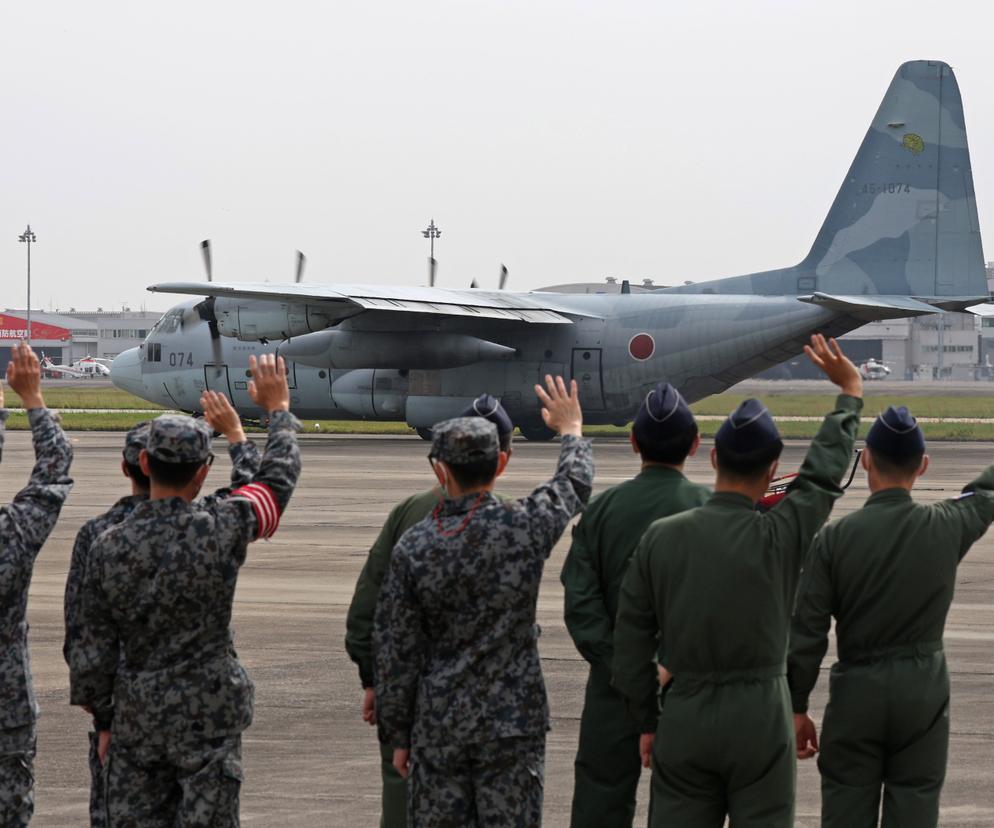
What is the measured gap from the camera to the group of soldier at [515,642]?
533 cm

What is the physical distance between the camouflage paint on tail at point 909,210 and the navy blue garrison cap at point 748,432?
28.8 meters

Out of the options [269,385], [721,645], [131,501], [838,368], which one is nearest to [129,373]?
[131,501]

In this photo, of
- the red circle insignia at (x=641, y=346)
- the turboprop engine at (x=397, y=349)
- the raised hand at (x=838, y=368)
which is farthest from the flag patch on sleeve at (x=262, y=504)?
the turboprop engine at (x=397, y=349)

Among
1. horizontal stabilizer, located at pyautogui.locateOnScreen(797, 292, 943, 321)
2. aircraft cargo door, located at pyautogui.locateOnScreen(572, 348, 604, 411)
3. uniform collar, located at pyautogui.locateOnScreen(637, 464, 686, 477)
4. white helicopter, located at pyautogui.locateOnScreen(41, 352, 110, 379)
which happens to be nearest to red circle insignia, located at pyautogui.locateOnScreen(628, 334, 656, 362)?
aircraft cargo door, located at pyautogui.locateOnScreen(572, 348, 604, 411)

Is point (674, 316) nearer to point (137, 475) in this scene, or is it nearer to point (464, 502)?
point (137, 475)

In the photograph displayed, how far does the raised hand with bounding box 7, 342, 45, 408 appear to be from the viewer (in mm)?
6148

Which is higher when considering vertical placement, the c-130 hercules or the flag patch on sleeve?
the c-130 hercules

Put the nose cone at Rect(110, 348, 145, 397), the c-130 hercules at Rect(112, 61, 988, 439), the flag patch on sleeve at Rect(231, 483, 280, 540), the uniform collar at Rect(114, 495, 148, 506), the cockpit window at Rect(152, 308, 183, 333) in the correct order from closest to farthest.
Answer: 1. the flag patch on sleeve at Rect(231, 483, 280, 540)
2. the uniform collar at Rect(114, 495, 148, 506)
3. the c-130 hercules at Rect(112, 61, 988, 439)
4. the cockpit window at Rect(152, 308, 183, 333)
5. the nose cone at Rect(110, 348, 145, 397)

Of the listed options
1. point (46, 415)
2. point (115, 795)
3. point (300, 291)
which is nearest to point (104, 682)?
point (115, 795)

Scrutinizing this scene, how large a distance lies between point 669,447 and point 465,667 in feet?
4.33

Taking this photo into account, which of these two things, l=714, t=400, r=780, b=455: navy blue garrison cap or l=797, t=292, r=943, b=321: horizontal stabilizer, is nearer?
l=714, t=400, r=780, b=455: navy blue garrison cap

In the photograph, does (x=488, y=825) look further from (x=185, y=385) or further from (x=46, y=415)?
(x=185, y=385)

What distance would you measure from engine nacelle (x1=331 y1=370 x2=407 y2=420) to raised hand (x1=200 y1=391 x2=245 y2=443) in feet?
93.3

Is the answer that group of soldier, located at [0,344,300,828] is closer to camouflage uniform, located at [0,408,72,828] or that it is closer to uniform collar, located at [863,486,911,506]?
camouflage uniform, located at [0,408,72,828]
